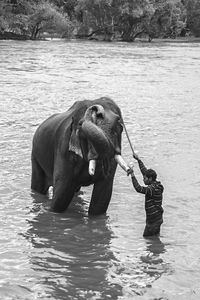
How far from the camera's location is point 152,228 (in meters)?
6.82

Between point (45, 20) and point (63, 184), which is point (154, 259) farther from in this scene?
point (45, 20)

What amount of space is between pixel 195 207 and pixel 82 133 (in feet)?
9.09

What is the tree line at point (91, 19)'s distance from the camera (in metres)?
72.8

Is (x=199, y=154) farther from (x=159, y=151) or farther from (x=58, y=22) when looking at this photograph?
(x=58, y=22)

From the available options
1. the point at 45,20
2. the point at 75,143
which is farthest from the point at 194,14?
the point at 75,143

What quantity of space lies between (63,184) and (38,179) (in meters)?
1.59

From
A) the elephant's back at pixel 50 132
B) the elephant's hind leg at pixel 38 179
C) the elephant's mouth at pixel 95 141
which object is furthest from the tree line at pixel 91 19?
the elephant's mouth at pixel 95 141

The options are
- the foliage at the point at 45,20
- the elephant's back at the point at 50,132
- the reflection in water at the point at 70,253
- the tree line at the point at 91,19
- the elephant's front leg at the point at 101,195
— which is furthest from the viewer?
the foliage at the point at 45,20

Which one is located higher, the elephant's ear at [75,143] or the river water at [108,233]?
the elephant's ear at [75,143]

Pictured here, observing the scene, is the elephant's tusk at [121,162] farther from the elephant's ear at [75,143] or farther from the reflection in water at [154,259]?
the reflection in water at [154,259]

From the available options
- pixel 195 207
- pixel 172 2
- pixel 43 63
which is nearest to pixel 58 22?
pixel 172 2

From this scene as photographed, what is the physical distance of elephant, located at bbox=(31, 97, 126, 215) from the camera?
6.02 m

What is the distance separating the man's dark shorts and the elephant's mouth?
1.01 m

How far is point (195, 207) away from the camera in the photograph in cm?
832
